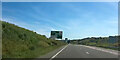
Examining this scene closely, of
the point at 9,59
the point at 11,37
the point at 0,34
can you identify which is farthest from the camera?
the point at 11,37

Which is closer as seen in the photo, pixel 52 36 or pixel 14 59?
pixel 14 59

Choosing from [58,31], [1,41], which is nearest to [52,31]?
[58,31]

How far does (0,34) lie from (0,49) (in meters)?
7.20

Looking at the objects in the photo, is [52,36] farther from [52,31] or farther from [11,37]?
[11,37]

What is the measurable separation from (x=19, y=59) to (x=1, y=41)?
11595mm

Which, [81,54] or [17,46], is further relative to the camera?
[17,46]

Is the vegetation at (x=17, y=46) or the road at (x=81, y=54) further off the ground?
the vegetation at (x=17, y=46)

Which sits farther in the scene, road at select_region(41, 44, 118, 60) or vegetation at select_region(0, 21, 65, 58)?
road at select_region(41, 44, 118, 60)

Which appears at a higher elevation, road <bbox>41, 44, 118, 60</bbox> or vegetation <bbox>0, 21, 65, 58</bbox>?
vegetation <bbox>0, 21, 65, 58</bbox>

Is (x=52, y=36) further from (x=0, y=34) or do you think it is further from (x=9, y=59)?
(x=9, y=59)

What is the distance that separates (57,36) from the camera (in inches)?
3194

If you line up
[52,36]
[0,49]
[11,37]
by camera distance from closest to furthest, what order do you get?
[0,49] < [11,37] < [52,36]

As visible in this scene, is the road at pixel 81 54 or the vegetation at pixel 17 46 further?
the road at pixel 81 54

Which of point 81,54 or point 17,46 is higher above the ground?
point 17,46
